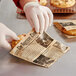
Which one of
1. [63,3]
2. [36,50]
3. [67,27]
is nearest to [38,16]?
[36,50]

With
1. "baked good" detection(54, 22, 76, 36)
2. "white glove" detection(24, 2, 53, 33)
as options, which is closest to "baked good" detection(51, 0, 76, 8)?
"baked good" detection(54, 22, 76, 36)

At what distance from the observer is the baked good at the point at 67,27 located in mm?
1041

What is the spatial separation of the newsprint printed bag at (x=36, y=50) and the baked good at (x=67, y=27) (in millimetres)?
191

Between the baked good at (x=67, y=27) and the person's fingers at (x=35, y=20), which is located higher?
the person's fingers at (x=35, y=20)

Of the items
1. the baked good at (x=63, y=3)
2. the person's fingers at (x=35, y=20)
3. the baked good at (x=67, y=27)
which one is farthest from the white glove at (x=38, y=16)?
the baked good at (x=63, y=3)

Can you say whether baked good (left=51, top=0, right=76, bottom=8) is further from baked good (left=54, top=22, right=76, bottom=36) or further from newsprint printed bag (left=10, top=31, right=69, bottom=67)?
newsprint printed bag (left=10, top=31, right=69, bottom=67)

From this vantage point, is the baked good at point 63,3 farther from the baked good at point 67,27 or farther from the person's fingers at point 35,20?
the person's fingers at point 35,20

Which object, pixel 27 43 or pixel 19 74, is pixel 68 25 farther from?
pixel 19 74

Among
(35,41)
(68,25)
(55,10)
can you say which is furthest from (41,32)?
(55,10)

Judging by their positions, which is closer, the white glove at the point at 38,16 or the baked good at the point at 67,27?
the white glove at the point at 38,16

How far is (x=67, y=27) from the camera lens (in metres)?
1.08

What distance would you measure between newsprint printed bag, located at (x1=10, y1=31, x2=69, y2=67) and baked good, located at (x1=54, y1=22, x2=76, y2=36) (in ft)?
0.63

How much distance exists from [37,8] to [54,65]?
0.26 metres

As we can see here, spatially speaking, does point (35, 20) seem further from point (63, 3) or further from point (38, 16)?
point (63, 3)
